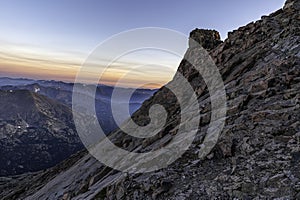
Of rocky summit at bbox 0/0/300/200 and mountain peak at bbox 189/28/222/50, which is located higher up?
mountain peak at bbox 189/28/222/50

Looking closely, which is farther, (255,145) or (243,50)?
(243,50)

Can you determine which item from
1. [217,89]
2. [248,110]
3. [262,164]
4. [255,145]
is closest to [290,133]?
[255,145]

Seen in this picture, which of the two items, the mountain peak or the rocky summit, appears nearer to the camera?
the rocky summit

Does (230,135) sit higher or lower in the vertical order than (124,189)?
higher

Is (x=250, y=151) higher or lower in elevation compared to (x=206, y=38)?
lower

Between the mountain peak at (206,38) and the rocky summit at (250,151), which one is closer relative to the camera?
the rocky summit at (250,151)

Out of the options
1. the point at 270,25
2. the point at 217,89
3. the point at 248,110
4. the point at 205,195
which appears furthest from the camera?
the point at 270,25

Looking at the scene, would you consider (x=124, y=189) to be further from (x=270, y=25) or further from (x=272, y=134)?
(x=270, y=25)

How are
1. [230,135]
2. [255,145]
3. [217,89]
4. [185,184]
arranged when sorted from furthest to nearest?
[217,89] → [230,135] → [255,145] → [185,184]

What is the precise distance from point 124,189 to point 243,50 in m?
34.2

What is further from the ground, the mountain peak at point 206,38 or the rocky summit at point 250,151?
the mountain peak at point 206,38

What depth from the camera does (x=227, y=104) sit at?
2808cm

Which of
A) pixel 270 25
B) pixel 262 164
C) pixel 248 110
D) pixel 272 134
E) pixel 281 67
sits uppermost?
pixel 270 25

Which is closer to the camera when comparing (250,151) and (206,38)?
(250,151)
